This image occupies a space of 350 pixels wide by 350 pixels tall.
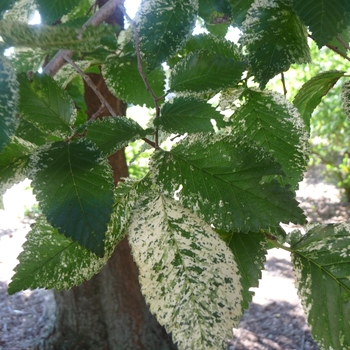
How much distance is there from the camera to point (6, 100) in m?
0.42

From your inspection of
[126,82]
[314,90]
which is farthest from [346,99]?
[126,82]

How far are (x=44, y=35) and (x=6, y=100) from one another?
0.08 m

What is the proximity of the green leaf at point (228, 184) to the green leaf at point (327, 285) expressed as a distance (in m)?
0.13

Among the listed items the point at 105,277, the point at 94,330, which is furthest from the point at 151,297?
the point at 94,330

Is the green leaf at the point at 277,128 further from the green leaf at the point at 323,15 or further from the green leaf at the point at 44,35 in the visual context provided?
the green leaf at the point at 44,35

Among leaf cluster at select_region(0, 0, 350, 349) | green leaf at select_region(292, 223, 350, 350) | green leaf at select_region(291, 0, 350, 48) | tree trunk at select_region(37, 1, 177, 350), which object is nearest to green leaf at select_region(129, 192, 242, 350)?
leaf cluster at select_region(0, 0, 350, 349)

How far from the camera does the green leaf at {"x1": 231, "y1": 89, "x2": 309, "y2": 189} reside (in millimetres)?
610

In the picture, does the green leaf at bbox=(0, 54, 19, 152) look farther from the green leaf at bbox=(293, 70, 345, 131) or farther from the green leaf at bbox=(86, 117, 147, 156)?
the green leaf at bbox=(293, 70, 345, 131)

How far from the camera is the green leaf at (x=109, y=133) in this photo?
515 mm

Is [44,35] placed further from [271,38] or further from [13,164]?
[271,38]

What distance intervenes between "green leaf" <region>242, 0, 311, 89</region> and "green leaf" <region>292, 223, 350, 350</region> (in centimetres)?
23

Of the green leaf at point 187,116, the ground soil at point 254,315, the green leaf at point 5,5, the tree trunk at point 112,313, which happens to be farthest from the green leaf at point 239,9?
the ground soil at point 254,315

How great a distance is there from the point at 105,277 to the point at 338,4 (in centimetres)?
216

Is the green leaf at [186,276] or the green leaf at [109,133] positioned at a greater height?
the green leaf at [109,133]
